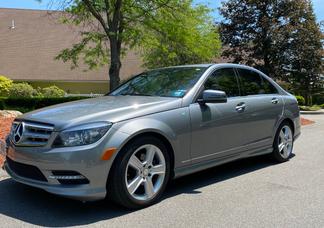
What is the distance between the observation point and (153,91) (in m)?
6.00

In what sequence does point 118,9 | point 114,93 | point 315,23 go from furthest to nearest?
1. point 315,23
2. point 118,9
3. point 114,93

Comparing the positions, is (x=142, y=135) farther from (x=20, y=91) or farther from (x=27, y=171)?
(x=20, y=91)

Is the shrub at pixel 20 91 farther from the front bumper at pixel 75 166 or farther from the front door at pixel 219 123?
the front bumper at pixel 75 166

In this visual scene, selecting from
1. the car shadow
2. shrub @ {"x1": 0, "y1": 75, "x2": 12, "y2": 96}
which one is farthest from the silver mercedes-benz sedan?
shrub @ {"x1": 0, "y1": 75, "x2": 12, "y2": 96}

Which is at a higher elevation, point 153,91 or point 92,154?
point 153,91

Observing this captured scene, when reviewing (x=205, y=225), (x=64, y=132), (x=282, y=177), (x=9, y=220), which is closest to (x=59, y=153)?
(x=64, y=132)

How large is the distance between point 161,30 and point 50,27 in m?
20.0

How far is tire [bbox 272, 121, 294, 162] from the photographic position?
24.1ft

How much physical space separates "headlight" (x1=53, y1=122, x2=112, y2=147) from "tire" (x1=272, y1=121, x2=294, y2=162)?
3665 millimetres

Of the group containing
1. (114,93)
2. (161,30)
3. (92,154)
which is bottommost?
(92,154)

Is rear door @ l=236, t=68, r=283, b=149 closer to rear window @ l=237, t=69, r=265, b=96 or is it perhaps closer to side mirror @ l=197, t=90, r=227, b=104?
rear window @ l=237, t=69, r=265, b=96

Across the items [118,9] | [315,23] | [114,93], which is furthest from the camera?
[315,23]

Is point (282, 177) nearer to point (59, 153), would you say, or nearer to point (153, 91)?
point (153, 91)

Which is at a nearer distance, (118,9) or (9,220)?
(9,220)
